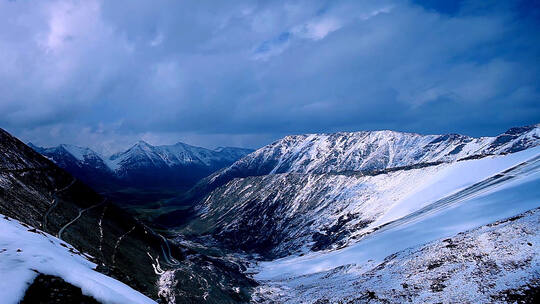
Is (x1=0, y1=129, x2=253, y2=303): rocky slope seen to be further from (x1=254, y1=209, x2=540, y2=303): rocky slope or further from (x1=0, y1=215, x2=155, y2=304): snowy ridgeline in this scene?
(x1=254, y1=209, x2=540, y2=303): rocky slope

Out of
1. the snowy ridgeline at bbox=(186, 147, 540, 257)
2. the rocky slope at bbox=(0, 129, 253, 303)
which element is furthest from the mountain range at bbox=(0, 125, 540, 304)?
the snowy ridgeline at bbox=(186, 147, 540, 257)

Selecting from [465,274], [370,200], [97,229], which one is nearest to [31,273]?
[465,274]

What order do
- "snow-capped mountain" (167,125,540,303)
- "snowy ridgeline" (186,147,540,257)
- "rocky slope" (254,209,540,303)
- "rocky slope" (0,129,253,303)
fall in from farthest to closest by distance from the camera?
"snowy ridgeline" (186,147,540,257)
"rocky slope" (0,129,253,303)
"snow-capped mountain" (167,125,540,303)
"rocky slope" (254,209,540,303)

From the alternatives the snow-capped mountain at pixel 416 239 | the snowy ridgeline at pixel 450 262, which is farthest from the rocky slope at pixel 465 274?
the snow-capped mountain at pixel 416 239

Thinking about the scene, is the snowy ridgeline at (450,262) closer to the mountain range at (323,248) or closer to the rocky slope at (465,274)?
the rocky slope at (465,274)

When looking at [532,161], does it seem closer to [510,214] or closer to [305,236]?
[510,214]

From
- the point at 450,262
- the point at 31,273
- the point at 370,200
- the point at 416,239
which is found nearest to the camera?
the point at 31,273

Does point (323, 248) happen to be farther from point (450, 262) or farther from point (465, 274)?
point (465, 274)

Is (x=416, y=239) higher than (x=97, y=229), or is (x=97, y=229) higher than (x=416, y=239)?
(x=97, y=229)

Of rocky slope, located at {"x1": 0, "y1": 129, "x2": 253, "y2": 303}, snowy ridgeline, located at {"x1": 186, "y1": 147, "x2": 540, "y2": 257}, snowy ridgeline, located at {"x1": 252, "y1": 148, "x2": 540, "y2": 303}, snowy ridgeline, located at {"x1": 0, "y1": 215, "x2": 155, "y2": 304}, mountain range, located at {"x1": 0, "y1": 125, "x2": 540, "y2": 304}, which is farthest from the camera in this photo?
snowy ridgeline, located at {"x1": 186, "y1": 147, "x2": 540, "y2": 257}
